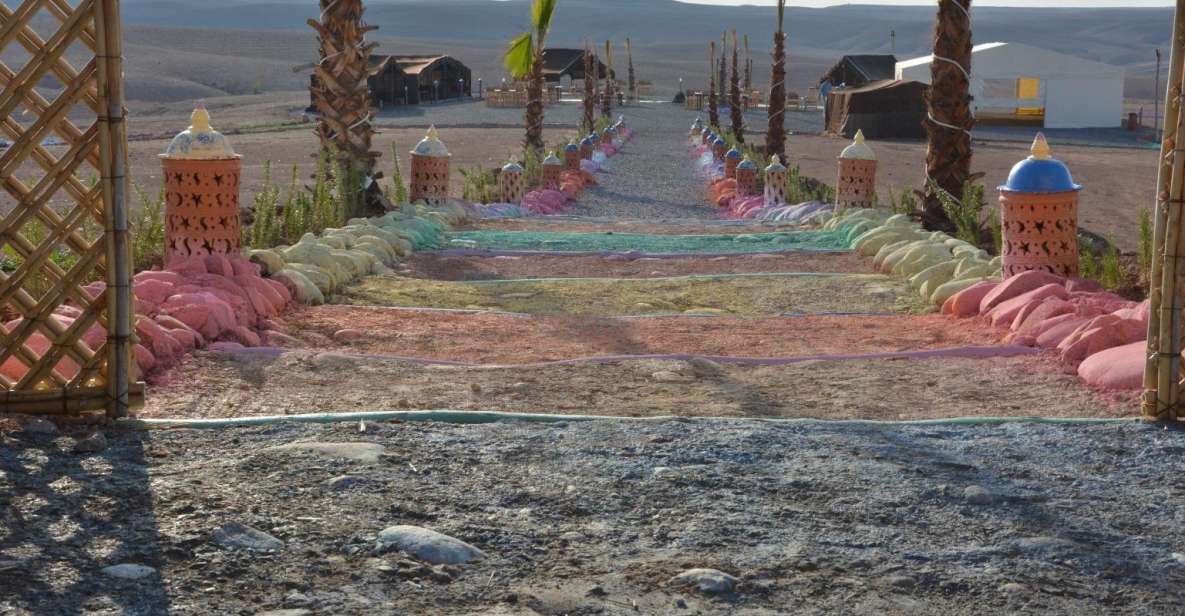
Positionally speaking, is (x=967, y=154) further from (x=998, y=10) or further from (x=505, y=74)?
(x=998, y=10)

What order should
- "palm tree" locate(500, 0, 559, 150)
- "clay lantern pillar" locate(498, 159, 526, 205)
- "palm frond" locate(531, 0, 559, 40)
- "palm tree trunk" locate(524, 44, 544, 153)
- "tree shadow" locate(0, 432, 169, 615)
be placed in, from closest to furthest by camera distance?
"tree shadow" locate(0, 432, 169, 615) < "clay lantern pillar" locate(498, 159, 526, 205) < "palm frond" locate(531, 0, 559, 40) < "palm tree" locate(500, 0, 559, 150) < "palm tree trunk" locate(524, 44, 544, 153)

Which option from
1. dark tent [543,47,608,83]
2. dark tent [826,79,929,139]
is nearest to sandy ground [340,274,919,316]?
dark tent [826,79,929,139]

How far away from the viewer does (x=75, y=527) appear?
3.34 metres

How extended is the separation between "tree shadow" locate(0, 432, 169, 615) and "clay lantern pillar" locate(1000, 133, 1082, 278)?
4572 millimetres

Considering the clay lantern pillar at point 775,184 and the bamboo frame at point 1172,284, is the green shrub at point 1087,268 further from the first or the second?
the clay lantern pillar at point 775,184

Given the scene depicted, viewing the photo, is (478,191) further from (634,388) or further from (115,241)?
(115,241)

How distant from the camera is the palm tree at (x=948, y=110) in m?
10.6

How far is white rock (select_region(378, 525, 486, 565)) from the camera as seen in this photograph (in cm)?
321

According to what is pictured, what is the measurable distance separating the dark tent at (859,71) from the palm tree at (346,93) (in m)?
39.0

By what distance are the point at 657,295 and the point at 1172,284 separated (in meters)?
3.92

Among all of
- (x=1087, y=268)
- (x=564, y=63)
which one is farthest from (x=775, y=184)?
(x=564, y=63)

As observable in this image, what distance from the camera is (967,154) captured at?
35.3 feet

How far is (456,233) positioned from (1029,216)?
18.0ft

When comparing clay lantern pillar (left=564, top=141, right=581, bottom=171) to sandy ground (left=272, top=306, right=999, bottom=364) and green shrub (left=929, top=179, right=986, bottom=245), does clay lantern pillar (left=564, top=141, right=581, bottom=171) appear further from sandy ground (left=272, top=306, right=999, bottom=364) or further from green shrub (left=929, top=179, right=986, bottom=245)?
sandy ground (left=272, top=306, right=999, bottom=364)
